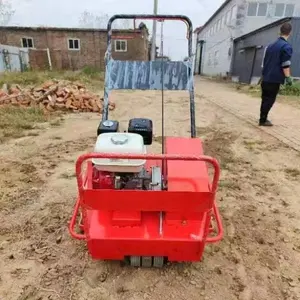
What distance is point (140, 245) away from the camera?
177cm

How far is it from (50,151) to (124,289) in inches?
116

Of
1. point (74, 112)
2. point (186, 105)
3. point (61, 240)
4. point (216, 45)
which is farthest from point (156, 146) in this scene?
point (216, 45)

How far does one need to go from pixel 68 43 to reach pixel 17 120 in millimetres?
22606

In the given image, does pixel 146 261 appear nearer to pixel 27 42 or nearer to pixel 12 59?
pixel 12 59

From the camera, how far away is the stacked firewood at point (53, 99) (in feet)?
24.3

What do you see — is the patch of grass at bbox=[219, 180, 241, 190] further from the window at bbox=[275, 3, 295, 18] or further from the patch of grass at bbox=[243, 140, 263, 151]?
the window at bbox=[275, 3, 295, 18]

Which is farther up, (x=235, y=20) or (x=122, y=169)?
(x=235, y=20)

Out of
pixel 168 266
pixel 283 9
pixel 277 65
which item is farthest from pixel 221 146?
pixel 283 9

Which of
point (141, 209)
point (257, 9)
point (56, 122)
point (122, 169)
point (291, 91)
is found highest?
point (257, 9)

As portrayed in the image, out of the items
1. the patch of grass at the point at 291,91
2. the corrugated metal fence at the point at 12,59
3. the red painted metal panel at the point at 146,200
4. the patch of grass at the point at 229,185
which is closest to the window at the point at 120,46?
the corrugated metal fence at the point at 12,59

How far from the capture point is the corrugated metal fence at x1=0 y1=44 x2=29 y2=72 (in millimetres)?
18562

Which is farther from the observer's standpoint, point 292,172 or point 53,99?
point 53,99

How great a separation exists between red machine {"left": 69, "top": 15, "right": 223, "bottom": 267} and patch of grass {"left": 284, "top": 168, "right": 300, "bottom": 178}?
2.18 m

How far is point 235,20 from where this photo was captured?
77.6 ft
